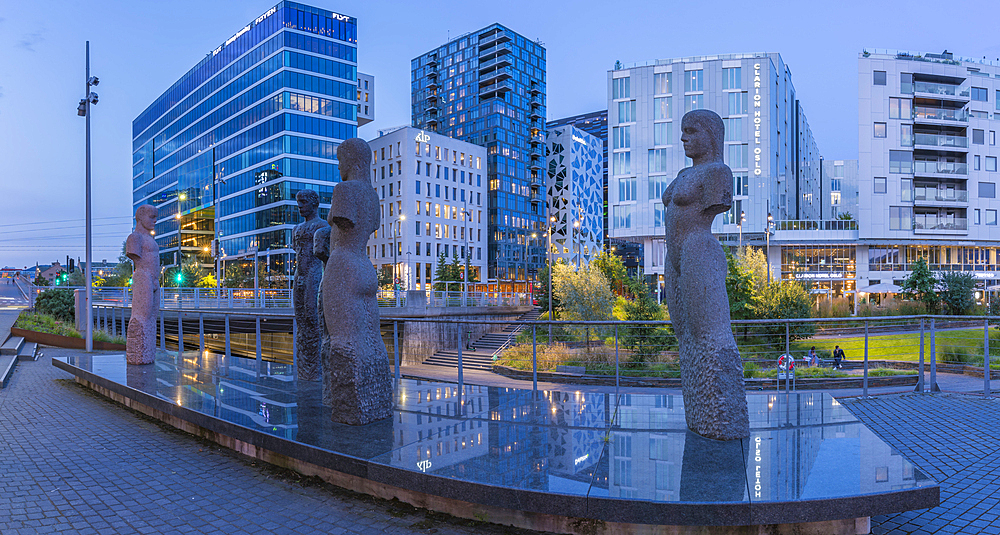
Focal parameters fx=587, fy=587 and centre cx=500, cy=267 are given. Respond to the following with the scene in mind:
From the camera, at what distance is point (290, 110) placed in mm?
67438

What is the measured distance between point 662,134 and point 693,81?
19.1 ft

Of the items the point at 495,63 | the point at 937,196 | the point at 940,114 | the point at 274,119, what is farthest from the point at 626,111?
the point at 495,63

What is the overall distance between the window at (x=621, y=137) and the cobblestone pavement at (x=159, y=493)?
5707cm

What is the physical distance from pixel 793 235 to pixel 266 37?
62761 millimetres

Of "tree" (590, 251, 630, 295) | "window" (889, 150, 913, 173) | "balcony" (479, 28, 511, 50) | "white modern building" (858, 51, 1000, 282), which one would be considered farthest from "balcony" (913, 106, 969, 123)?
"balcony" (479, 28, 511, 50)

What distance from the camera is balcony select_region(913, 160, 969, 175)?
5625cm

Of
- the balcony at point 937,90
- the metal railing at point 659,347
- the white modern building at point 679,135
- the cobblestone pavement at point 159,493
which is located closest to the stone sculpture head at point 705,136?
the metal railing at point 659,347

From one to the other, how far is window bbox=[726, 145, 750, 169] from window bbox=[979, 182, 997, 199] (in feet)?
77.5

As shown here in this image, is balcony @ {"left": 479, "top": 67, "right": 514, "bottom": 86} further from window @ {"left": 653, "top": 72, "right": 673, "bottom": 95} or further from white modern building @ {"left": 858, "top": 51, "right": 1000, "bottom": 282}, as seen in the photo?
white modern building @ {"left": 858, "top": 51, "right": 1000, "bottom": 282}

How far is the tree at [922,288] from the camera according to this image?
43094 mm

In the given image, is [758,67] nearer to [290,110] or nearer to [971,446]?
[290,110]

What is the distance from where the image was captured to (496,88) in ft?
324

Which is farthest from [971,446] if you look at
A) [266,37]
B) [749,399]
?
[266,37]

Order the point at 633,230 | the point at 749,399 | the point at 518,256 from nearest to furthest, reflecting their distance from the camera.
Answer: the point at 749,399
the point at 633,230
the point at 518,256
